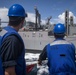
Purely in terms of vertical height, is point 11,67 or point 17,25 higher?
point 17,25

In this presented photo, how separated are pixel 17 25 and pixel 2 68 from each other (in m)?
0.46

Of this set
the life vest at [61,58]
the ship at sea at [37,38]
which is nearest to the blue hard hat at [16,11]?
the life vest at [61,58]

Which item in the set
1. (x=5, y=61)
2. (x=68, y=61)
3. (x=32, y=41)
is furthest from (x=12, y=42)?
(x=32, y=41)

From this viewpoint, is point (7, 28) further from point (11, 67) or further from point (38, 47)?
point (38, 47)

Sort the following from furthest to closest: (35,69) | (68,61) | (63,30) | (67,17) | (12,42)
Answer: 1. (67,17)
2. (35,69)
3. (63,30)
4. (68,61)
5. (12,42)

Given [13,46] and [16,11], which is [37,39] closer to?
[16,11]

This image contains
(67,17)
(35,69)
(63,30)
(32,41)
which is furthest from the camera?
(67,17)

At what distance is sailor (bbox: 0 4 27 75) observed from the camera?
200 cm

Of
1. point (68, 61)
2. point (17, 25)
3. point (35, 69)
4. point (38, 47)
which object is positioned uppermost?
point (17, 25)

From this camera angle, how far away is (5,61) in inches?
80.4

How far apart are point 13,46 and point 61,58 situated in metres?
1.17

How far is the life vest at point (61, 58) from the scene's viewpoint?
294 centimetres

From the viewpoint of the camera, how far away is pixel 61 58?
9.82 ft

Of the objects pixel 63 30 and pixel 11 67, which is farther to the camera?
pixel 63 30
